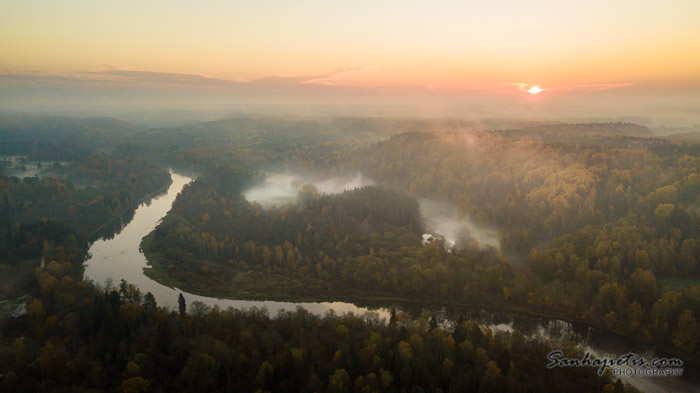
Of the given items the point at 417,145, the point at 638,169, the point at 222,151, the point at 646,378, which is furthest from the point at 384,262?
the point at 222,151

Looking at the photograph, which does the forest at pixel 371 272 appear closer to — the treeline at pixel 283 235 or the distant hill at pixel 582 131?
the treeline at pixel 283 235

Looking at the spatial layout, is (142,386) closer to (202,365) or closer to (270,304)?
(202,365)

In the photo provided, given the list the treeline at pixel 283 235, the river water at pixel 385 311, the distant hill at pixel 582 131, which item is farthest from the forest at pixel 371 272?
the distant hill at pixel 582 131

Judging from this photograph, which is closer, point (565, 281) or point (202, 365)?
point (202, 365)

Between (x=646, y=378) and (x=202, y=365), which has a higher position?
(x=202, y=365)

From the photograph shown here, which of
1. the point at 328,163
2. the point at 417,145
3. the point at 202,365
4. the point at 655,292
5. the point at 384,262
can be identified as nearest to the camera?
the point at 202,365

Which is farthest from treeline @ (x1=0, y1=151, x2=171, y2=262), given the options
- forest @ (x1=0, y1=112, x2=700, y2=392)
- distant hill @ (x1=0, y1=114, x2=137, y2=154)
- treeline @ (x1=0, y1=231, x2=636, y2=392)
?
distant hill @ (x1=0, y1=114, x2=137, y2=154)
